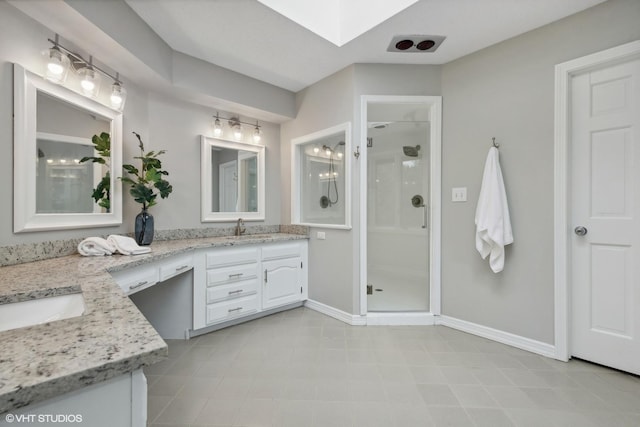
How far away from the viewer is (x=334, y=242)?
2883mm

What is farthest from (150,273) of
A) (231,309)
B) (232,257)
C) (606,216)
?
(606,216)

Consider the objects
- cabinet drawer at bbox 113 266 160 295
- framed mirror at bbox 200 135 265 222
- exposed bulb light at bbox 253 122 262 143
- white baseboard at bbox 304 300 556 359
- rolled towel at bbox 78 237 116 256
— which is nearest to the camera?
cabinet drawer at bbox 113 266 160 295

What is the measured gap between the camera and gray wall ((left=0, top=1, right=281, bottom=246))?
151 cm

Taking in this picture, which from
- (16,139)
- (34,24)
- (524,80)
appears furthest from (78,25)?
(524,80)

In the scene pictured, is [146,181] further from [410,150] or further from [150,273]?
[410,150]

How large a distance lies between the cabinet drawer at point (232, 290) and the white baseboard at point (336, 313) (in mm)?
701

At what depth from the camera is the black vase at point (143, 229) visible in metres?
2.21

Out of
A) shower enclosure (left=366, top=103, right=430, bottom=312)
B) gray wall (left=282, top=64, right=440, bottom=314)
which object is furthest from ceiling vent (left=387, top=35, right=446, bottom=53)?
shower enclosure (left=366, top=103, right=430, bottom=312)

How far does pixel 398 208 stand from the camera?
2.85m

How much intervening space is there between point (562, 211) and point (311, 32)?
7.47 ft

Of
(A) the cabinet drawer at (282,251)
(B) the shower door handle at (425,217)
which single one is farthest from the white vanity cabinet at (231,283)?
(B) the shower door handle at (425,217)

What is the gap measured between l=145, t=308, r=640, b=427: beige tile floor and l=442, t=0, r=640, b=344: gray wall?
14.1 inches

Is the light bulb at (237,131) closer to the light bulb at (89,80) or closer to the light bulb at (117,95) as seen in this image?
the light bulb at (117,95)

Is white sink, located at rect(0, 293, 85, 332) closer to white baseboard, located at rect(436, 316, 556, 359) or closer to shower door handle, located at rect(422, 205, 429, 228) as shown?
shower door handle, located at rect(422, 205, 429, 228)
